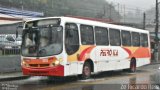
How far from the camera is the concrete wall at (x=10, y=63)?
77.7ft

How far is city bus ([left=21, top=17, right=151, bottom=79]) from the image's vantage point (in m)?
18.2

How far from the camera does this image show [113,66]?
23.7 m

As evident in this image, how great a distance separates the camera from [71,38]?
62.3ft

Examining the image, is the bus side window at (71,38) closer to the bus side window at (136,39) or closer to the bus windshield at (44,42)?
the bus windshield at (44,42)

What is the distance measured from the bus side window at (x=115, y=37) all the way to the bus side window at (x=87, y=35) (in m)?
2.43

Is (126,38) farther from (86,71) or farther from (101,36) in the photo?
(86,71)

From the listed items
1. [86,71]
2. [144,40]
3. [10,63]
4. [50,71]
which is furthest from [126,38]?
[50,71]

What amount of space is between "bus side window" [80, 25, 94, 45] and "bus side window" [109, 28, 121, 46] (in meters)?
2.43

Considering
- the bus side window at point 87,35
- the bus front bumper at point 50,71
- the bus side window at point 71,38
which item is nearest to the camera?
the bus front bumper at point 50,71

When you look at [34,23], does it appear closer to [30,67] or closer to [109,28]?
[30,67]

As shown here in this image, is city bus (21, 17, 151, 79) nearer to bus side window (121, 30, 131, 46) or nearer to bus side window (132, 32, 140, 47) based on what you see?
bus side window (121, 30, 131, 46)

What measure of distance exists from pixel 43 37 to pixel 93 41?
3566 millimetres

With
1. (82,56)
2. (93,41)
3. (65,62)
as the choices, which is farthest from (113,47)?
(65,62)

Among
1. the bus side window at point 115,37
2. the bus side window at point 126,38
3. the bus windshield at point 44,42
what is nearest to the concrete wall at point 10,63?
the bus windshield at point 44,42
